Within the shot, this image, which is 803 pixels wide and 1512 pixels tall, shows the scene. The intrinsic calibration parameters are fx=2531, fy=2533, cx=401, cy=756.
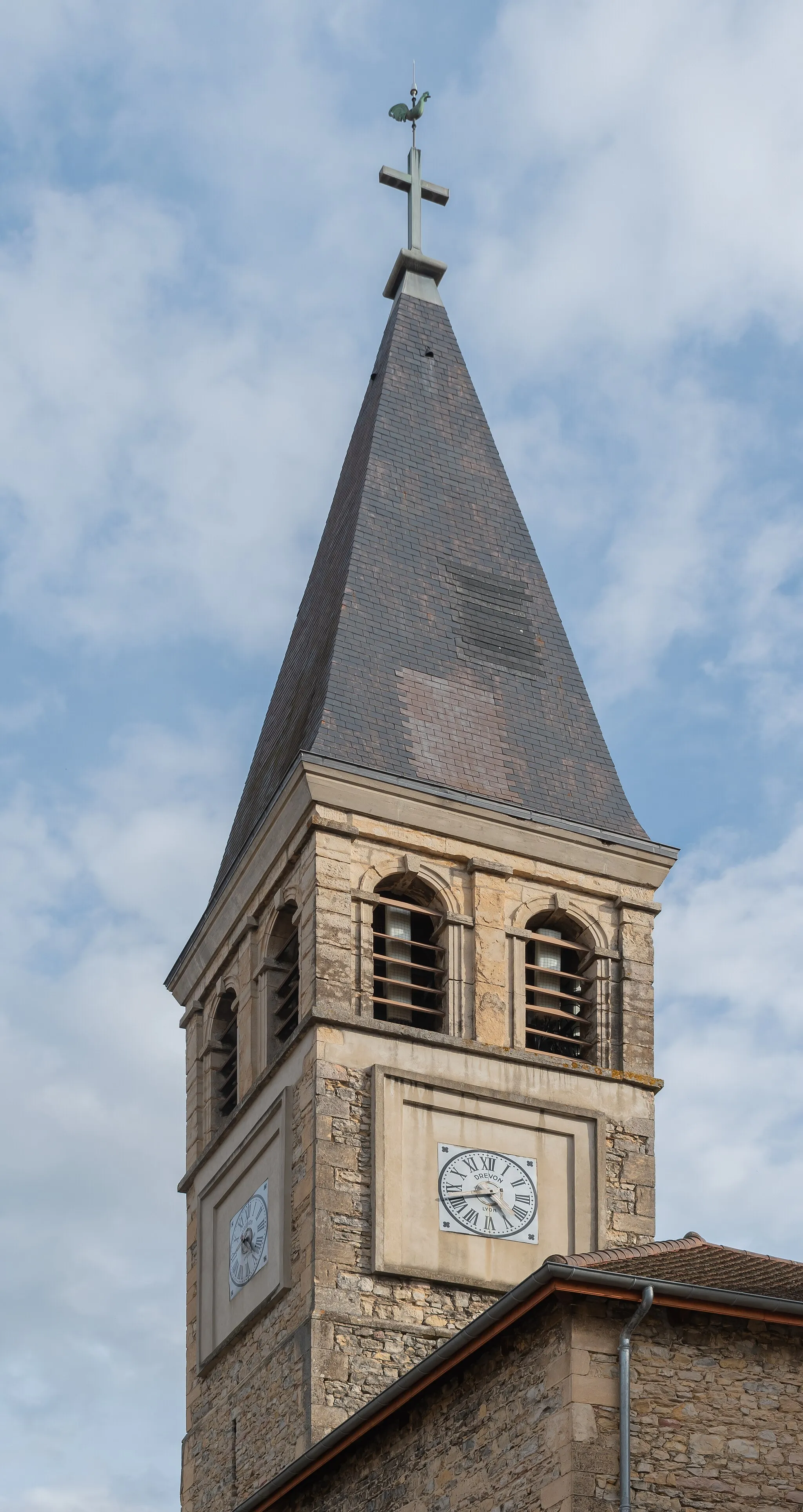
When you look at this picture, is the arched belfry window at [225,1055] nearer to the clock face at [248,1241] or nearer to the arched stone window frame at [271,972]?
the arched stone window frame at [271,972]

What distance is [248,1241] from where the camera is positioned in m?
24.1

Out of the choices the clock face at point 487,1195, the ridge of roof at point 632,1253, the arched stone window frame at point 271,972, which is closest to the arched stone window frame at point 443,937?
the arched stone window frame at point 271,972

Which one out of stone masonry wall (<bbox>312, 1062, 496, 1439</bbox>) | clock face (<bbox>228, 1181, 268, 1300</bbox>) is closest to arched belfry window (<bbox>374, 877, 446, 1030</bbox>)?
stone masonry wall (<bbox>312, 1062, 496, 1439</bbox>)

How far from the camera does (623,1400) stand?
48.2 ft

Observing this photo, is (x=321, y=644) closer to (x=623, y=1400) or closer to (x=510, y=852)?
(x=510, y=852)

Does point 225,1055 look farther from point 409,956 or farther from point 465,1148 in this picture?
point 465,1148

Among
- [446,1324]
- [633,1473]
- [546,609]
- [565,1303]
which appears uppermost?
[546,609]

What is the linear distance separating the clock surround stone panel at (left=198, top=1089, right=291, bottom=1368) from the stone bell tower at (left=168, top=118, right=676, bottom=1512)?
4cm

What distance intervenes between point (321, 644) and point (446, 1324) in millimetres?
7934

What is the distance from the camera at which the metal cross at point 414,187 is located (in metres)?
32.1

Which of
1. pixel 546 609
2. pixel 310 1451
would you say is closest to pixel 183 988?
pixel 546 609

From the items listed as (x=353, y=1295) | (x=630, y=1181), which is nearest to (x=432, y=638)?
(x=630, y=1181)

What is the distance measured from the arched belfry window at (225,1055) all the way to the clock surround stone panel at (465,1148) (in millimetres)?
3247

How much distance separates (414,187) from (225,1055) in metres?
12.1
